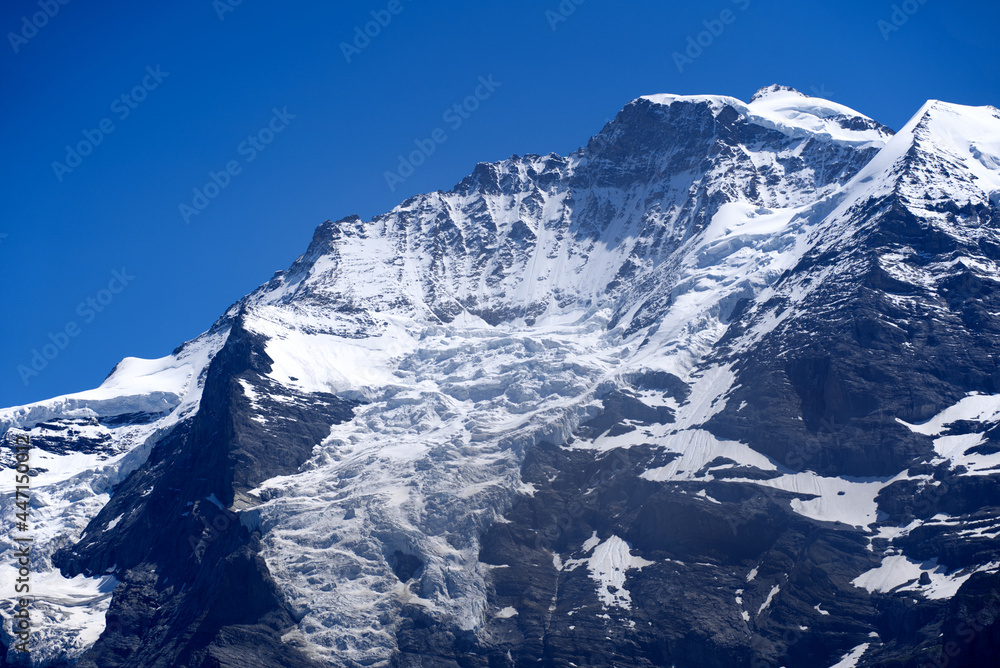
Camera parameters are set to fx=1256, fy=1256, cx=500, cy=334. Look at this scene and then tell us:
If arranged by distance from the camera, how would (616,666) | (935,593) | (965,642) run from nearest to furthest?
(965,642), (935,593), (616,666)

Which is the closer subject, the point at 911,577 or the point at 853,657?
the point at 853,657

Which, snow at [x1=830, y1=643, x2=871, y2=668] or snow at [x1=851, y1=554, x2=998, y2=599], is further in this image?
snow at [x1=851, y1=554, x2=998, y2=599]

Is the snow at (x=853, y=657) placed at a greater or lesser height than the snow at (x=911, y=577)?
lesser

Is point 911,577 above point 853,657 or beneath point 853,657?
above

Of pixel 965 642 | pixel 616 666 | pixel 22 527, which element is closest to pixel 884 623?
pixel 965 642

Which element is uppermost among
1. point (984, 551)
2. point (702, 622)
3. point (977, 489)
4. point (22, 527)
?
point (977, 489)

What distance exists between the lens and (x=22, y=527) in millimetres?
158750

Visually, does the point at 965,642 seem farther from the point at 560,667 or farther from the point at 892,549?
the point at 560,667

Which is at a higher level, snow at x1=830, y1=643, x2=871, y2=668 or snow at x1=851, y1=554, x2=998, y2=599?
snow at x1=851, y1=554, x2=998, y2=599

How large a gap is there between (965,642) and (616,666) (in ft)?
186

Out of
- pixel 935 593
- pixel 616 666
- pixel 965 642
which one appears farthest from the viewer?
pixel 616 666

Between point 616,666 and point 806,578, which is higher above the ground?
point 806,578

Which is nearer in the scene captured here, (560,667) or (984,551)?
(984,551)

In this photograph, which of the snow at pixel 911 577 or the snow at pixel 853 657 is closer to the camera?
the snow at pixel 853 657
